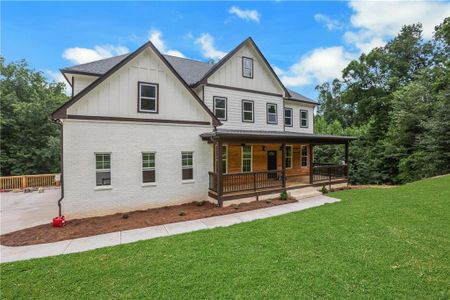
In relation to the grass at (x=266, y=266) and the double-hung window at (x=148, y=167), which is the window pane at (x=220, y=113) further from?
the grass at (x=266, y=266)

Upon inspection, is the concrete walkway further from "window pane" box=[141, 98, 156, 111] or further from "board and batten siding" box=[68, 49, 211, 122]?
"window pane" box=[141, 98, 156, 111]

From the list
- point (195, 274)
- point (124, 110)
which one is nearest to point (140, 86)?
point (124, 110)

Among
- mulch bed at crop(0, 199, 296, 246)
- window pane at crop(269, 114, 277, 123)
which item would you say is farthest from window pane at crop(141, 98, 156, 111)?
window pane at crop(269, 114, 277, 123)

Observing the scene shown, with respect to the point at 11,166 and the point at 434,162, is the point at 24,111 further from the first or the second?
the point at 434,162

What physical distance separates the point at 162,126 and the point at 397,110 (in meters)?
20.5

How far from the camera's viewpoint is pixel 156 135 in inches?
396

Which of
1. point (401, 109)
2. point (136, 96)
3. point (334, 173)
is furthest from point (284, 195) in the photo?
point (401, 109)

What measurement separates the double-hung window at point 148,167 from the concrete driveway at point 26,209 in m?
3.86

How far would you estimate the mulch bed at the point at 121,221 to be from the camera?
6.82 meters

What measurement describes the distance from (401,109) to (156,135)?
20614mm

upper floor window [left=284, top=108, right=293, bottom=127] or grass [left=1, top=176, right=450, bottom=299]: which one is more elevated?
upper floor window [left=284, top=108, right=293, bottom=127]

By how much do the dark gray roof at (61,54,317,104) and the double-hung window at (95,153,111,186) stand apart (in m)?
4.12

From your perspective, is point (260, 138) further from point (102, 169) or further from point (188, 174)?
point (102, 169)

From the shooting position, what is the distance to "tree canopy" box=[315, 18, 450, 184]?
1566cm
